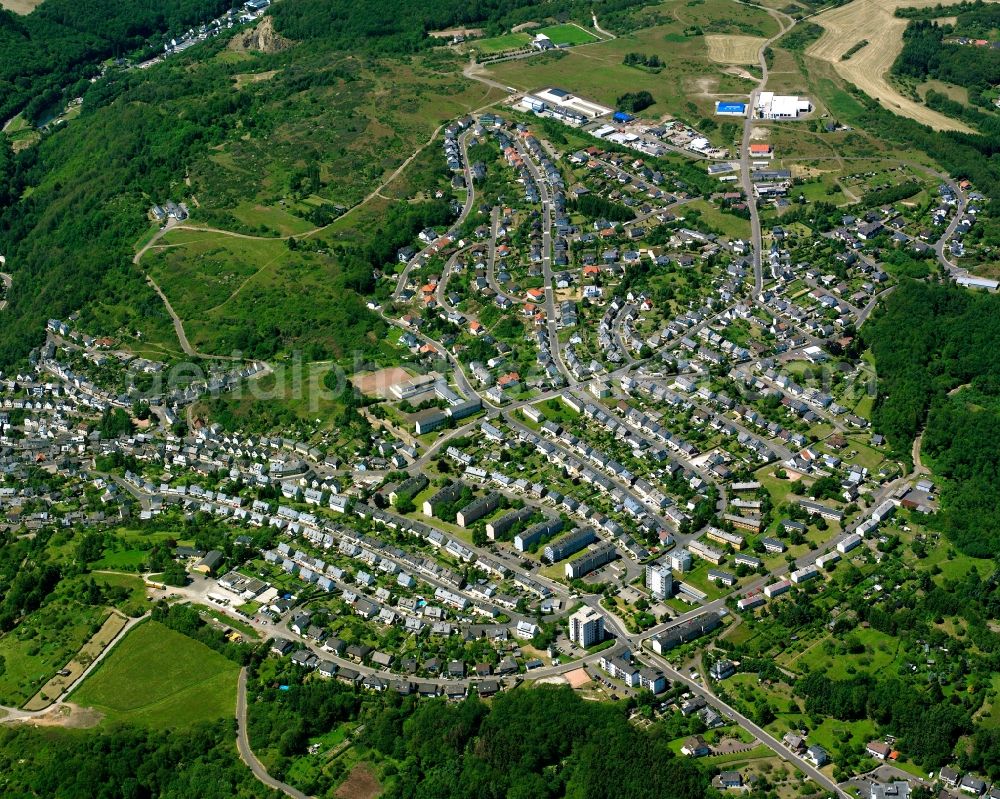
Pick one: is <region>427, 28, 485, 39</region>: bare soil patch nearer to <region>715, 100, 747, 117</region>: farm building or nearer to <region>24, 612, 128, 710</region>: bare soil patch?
<region>715, 100, 747, 117</region>: farm building

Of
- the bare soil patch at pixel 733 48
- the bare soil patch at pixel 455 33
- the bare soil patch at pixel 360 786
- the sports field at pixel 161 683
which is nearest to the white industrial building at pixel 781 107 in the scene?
the bare soil patch at pixel 733 48

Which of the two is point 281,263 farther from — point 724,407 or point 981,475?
point 981,475

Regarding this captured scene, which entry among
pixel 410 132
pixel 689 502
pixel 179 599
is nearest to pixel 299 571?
pixel 179 599

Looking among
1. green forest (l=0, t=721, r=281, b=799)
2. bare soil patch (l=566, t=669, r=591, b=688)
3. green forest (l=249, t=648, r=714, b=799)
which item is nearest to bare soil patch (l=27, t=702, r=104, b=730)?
green forest (l=0, t=721, r=281, b=799)

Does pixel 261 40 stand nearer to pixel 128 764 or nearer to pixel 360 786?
pixel 128 764

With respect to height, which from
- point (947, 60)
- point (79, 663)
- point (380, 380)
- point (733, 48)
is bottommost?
point (79, 663)

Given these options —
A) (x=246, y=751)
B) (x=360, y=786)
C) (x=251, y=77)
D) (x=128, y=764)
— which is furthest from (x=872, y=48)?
(x=128, y=764)
